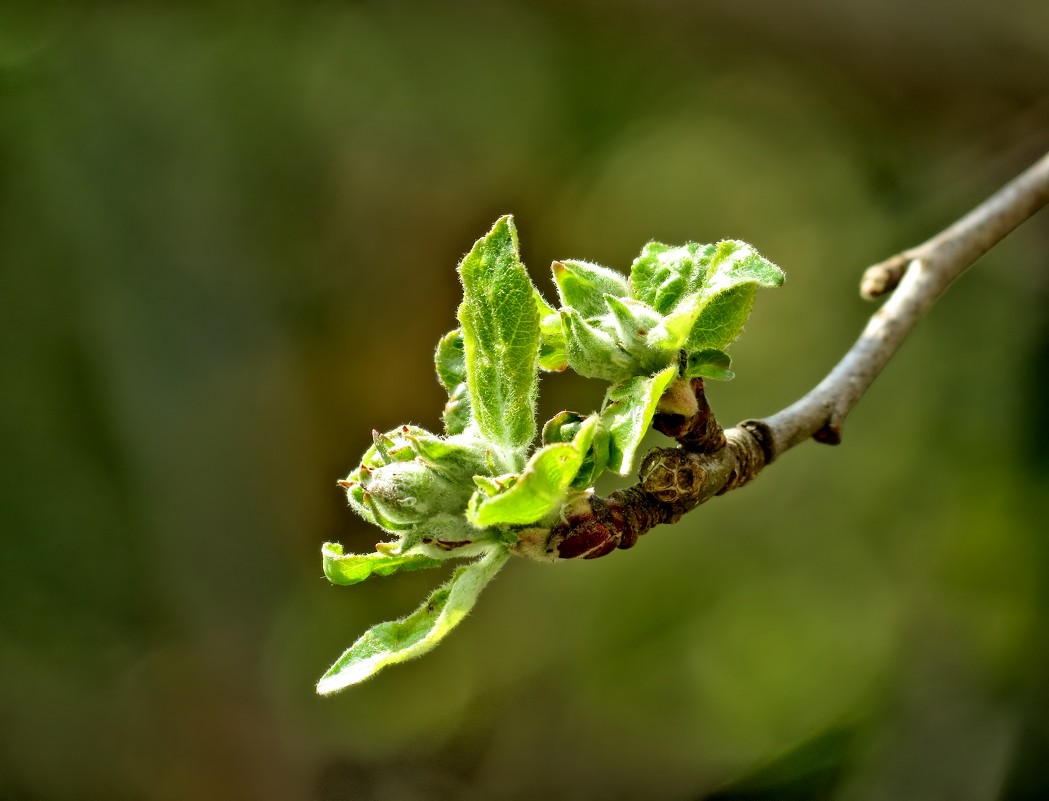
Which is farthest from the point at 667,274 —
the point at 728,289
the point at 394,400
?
the point at 394,400

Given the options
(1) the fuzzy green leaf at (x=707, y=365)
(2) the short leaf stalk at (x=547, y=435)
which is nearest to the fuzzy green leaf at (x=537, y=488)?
(2) the short leaf stalk at (x=547, y=435)

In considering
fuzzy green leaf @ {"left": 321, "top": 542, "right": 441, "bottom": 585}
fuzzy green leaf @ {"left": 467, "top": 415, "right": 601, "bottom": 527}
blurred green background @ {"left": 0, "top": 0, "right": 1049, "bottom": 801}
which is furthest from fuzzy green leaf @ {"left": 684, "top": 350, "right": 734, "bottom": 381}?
blurred green background @ {"left": 0, "top": 0, "right": 1049, "bottom": 801}

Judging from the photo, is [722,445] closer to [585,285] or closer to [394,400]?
[585,285]

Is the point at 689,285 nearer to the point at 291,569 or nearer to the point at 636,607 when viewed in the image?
the point at 636,607

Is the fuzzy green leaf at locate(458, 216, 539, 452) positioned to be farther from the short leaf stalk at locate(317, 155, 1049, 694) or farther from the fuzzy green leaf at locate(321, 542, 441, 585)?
the fuzzy green leaf at locate(321, 542, 441, 585)

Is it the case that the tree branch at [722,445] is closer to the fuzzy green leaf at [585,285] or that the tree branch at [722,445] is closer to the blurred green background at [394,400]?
the fuzzy green leaf at [585,285]

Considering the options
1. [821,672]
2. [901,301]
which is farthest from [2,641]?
[901,301]
